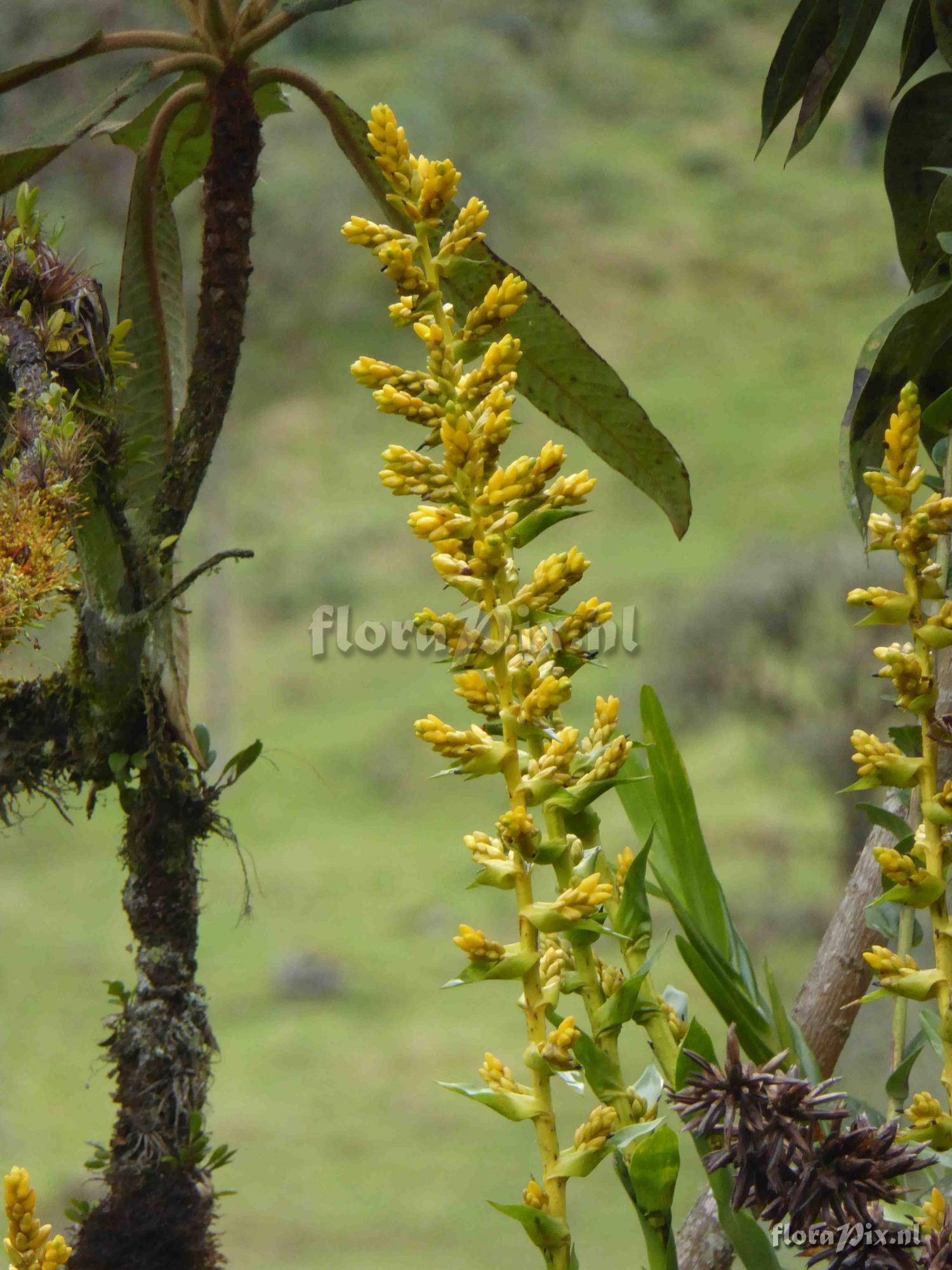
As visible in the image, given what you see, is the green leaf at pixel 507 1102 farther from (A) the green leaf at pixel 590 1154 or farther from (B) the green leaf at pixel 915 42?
(B) the green leaf at pixel 915 42

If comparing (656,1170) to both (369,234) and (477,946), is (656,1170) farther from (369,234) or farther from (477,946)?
(369,234)

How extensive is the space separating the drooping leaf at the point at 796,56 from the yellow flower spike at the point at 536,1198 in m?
0.47

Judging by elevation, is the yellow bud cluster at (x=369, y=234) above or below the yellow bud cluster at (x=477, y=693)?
above

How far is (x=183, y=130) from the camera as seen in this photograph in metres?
0.59

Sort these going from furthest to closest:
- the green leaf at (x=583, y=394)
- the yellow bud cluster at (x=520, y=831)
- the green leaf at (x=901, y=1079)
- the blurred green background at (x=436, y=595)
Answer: the blurred green background at (x=436, y=595)
the green leaf at (x=583, y=394)
the green leaf at (x=901, y=1079)
the yellow bud cluster at (x=520, y=831)

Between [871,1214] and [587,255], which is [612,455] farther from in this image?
[587,255]

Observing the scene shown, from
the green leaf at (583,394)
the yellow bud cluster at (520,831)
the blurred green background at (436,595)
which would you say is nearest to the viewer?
the yellow bud cluster at (520,831)

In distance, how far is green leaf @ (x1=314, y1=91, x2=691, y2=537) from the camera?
1.86 feet

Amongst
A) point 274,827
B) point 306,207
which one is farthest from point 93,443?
point 306,207

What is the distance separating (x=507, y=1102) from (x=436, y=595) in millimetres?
5597

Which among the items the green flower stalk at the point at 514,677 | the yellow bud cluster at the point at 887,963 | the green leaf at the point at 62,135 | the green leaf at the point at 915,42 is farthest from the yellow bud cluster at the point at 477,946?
the green leaf at the point at 915,42

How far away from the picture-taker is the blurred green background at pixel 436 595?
359 centimetres

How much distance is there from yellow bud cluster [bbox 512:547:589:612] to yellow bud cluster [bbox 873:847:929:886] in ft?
0.39

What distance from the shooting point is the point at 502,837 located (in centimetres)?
35
